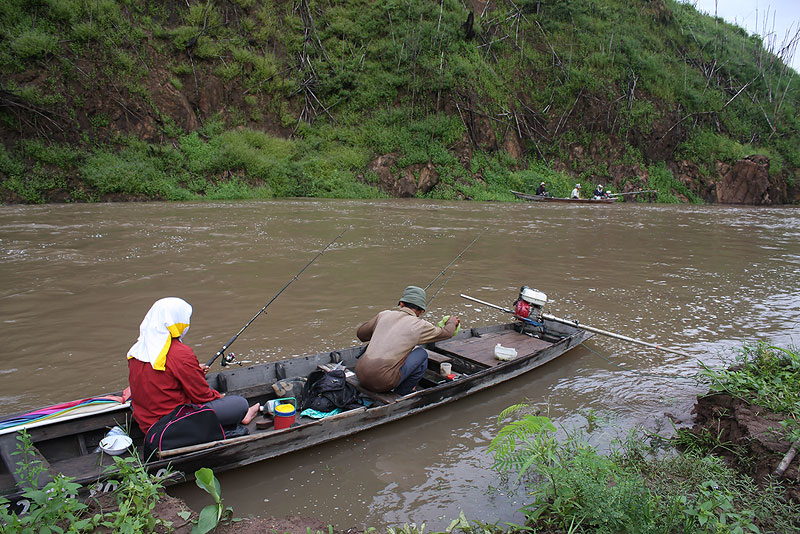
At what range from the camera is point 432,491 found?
382cm

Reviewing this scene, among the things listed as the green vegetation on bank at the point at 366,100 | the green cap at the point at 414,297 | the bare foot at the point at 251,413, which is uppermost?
the green vegetation on bank at the point at 366,100

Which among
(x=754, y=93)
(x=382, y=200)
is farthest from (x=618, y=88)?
(x=382, y=200)

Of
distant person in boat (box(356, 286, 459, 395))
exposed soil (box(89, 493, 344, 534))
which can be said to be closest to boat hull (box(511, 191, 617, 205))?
distant person in boat (box(356, 286, 459, 395))

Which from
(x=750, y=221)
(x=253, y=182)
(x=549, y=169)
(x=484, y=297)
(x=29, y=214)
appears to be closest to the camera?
(x=484, y=297)

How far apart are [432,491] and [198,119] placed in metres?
23.5

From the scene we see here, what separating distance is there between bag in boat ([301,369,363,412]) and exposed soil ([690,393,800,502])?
3.21m

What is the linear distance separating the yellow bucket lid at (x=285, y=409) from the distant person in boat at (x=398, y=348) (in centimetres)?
81

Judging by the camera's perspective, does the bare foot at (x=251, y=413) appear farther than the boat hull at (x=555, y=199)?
No

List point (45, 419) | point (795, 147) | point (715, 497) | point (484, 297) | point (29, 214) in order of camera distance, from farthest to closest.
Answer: point (795, 147)
point (29, 214)
point (484, 297)
point (45, 419)
point (715, 497)

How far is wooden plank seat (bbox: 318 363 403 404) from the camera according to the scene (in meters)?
4.81

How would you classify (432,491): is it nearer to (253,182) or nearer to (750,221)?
(253,182)

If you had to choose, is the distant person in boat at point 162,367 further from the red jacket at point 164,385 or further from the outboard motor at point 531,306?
the outboard motor at point 531,306

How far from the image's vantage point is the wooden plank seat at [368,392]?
4.81 metres

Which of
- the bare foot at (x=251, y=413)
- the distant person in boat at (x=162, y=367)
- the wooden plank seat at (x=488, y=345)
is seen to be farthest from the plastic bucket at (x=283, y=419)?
the wooden plank seat at (x=488, y=345)
